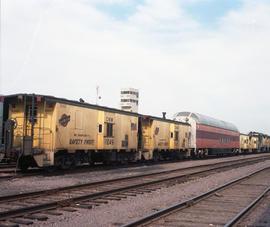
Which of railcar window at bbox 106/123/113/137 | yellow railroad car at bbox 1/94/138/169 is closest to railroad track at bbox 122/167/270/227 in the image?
yellow railroad car at bbox 1/94/138/169

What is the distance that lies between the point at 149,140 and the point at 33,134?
1116 cm

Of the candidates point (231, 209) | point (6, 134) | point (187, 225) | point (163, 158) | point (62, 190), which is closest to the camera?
point (187, 225)

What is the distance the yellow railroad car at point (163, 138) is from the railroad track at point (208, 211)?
41.0 ft

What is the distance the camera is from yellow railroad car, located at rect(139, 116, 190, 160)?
24016 mm

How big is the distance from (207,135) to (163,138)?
10277 mm

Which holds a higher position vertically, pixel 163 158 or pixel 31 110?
pixel 31 110

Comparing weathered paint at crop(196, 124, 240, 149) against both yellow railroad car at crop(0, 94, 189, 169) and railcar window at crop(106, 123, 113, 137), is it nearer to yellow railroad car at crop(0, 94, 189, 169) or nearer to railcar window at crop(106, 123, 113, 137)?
yellow railroad car at crop(0, 94, 189, 169)

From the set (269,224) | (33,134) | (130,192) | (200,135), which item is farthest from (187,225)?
(200,135)

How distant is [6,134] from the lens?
1443 centimetres

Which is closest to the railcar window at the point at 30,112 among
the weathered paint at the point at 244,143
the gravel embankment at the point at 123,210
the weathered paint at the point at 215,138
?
the gravel embankment at the point at 123,210

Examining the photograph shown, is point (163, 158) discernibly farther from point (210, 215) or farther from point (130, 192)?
point (210, 215)

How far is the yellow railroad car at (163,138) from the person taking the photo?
78.8 ft

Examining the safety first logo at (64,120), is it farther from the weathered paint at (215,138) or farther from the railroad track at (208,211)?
the weathered paint at (215,138)

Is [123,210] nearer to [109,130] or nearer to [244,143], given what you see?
[109,130]
